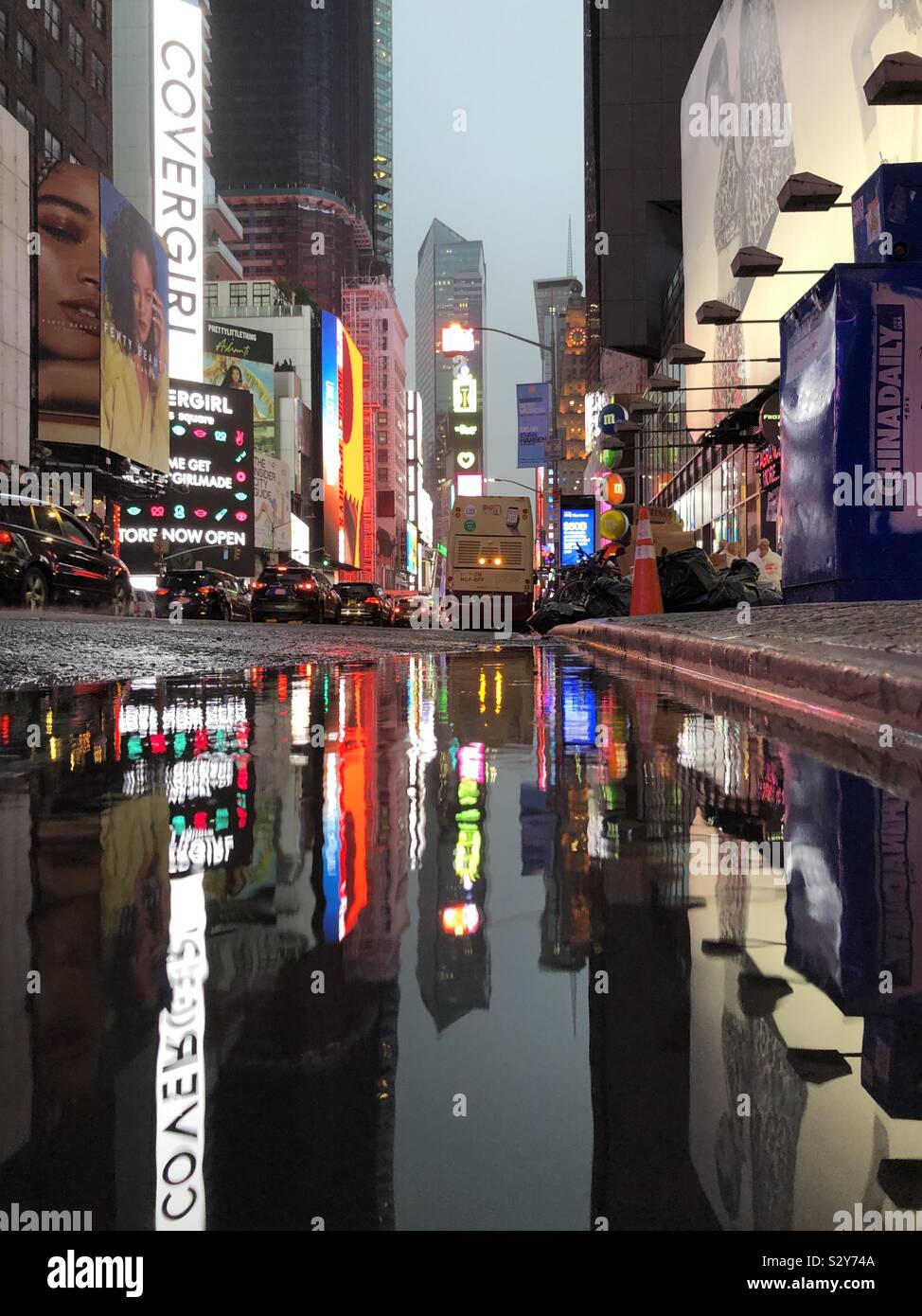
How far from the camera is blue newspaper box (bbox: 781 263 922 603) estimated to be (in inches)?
379

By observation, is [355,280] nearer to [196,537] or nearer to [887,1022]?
[196,537]

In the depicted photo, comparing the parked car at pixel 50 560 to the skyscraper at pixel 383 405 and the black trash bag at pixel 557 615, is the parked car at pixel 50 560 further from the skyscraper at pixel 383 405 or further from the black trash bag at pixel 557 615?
the skyscraper at pixel 383 405

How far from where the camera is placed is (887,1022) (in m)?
1.58

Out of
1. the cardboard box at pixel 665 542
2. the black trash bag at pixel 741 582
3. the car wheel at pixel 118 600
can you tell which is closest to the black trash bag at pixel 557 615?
the cardboard box at pixel 665 542

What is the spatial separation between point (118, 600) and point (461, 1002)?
20.0m

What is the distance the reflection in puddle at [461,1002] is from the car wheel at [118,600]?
56.3 ft

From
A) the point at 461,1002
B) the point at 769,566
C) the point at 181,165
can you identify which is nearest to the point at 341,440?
the point at 181,165

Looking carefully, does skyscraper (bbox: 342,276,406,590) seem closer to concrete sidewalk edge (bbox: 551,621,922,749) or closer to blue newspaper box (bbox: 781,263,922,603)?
blue newspaper box (bbox: 781,263,922,603)

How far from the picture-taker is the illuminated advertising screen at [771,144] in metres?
19.0

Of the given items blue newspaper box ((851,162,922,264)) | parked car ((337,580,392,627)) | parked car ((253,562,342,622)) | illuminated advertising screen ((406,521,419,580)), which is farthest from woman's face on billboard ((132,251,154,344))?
illuminated advertising screen ((406,521,419,580))

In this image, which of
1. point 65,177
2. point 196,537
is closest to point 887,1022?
point 65,177

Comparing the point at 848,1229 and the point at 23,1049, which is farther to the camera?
the point at 23,1049

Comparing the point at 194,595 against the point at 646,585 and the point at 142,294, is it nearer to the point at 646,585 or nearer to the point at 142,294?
the point at 646,585
